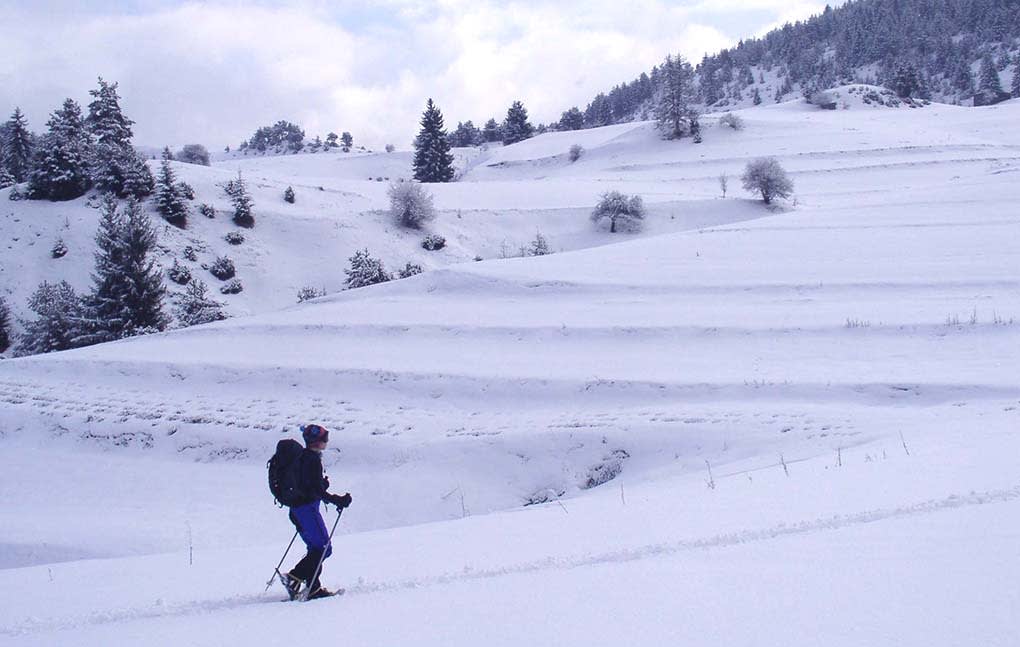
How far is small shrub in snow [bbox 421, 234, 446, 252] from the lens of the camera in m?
40.4

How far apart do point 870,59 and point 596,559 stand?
143257mm

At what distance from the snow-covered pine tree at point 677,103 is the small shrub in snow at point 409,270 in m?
43.7

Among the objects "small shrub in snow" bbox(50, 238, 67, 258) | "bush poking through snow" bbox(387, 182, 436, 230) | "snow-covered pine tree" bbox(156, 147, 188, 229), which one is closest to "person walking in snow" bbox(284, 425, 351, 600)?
"snow-covered pine tree" bbox(156, 147, 188, 229)

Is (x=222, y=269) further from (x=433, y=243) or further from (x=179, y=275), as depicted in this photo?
(x=433, y=243)

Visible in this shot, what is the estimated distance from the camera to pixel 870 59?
398 ft

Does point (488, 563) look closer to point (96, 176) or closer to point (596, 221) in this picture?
point (596, 221)

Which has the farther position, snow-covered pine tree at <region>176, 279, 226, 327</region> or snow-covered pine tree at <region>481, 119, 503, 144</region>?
snow-covered pine tree at <region>481, 119, 503, 144</region>

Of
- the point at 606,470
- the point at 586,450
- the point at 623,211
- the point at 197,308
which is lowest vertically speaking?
the point at 606,470

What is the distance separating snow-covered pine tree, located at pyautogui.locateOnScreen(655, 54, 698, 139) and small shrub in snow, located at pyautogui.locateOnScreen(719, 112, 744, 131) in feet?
10.7

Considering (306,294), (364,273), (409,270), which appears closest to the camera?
(306,294)

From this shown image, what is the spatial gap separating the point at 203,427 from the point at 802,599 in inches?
528

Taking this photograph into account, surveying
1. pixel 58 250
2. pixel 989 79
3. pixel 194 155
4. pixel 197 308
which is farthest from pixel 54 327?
pixel 989 79

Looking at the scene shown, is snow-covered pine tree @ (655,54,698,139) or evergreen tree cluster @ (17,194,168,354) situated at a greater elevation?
snow-covered pine tree @ (655,54,698,139)

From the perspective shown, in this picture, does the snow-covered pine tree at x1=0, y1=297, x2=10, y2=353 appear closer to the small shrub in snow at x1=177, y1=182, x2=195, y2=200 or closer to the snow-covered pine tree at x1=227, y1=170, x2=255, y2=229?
the small shrub in snow at x1=177, y1=182, x2=195, y2=200
